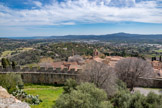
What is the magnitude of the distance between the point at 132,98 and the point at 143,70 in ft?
26.9

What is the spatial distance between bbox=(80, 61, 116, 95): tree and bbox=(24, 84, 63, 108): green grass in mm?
3260

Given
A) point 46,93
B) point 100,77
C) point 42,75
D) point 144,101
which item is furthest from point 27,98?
point 144,101

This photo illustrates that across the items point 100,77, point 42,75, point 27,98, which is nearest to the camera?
point 27,98

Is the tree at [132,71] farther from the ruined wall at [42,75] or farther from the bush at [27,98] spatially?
the bush at [27,98]

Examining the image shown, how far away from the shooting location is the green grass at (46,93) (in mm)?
9945

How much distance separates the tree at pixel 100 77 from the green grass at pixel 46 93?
128 inches

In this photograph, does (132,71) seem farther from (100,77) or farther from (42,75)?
(42,75)

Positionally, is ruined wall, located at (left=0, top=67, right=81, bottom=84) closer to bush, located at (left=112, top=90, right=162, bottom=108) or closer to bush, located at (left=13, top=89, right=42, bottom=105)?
bush, located at (left=13, top=89, right=42, bottom=105)

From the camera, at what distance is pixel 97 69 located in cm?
1314

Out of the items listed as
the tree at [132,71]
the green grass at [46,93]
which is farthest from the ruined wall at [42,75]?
the tree at [132,71]

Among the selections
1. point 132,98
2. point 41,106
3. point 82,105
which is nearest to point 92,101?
point 82,105

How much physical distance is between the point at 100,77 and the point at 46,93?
5551 mm

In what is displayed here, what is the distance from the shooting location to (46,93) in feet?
43.8

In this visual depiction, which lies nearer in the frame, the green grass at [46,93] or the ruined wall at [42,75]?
the green grass at [46,93]
